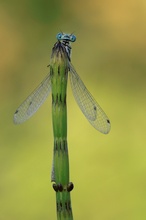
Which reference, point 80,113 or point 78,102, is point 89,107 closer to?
point 78,102

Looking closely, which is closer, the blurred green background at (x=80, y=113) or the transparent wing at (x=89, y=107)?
the transparent wing at (x=89, y=107)

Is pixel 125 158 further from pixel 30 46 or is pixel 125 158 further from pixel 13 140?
pixel 30 46

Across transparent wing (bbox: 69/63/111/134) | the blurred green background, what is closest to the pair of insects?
transparent wing (bbox: 69/63/111/134)

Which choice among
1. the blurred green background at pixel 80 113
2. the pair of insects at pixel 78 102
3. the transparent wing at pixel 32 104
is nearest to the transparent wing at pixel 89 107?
the pair of insects at pixel 78 102

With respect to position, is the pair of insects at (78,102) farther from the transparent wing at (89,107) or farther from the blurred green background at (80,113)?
the blurred green background at (80,113)

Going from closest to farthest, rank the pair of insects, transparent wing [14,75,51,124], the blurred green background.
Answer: the pair of insects → transparent wing [14,75,51,124] → the blurred green background

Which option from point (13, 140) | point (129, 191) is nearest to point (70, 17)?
point (13, 140)

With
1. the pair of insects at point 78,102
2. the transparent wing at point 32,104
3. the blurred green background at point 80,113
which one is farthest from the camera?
the blurred green background at point 80,113

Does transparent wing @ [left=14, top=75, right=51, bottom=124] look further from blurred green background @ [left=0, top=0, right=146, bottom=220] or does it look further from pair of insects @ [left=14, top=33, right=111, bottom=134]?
blurred green background @ [left=0, top=0, right=146, bottom=220]
